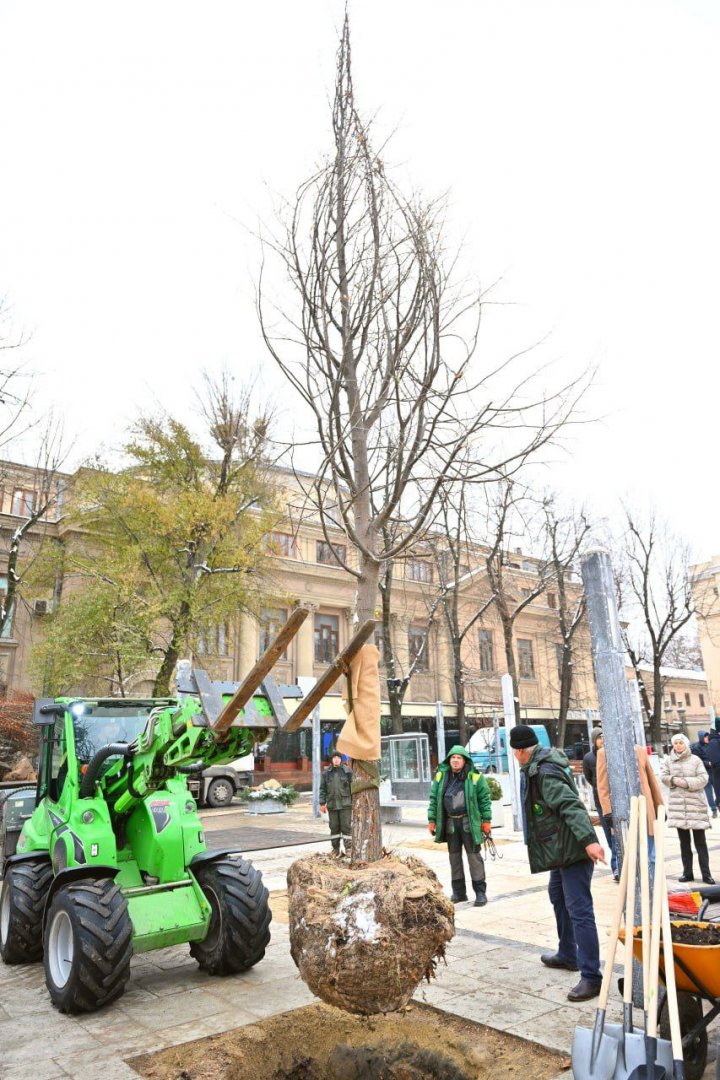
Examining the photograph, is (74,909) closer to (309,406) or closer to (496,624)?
(309,406)

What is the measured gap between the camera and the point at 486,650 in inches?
1618

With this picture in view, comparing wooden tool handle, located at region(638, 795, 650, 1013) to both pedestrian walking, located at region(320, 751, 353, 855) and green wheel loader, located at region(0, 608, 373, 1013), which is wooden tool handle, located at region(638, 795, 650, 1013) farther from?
pedestrian walking, located at region(320, 751, 353, 855)

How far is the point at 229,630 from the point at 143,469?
983cm

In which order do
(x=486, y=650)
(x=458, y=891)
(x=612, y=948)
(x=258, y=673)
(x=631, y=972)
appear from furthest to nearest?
(x=486, y=650)
(x=458, y=891)
(x=258, y=673)
(x=612, y=948)
(x=631, y=972)

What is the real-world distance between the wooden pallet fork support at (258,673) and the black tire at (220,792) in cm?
1772

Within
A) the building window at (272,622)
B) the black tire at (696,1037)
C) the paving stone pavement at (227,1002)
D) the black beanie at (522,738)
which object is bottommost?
the paving stone pavement at (227,1002)

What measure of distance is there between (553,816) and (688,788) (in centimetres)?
434

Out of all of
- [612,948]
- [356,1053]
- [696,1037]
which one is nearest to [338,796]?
[356,1053]

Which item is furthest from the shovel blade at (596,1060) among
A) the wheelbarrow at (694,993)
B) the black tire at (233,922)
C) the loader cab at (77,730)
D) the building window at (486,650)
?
the building window at (486,650)

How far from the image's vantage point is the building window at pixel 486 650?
133 ft

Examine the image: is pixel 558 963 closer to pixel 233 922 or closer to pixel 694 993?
pixel 694 993

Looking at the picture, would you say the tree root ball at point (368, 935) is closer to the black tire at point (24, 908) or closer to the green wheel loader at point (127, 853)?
the green wheel loader at point (127, 853)

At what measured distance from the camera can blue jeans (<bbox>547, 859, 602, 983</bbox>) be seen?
5.01 metres

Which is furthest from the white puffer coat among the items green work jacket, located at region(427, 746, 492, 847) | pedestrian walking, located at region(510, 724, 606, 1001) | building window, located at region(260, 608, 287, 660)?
building window, located at region(260, 608, 287, 660)
